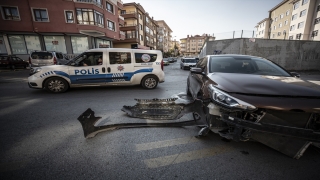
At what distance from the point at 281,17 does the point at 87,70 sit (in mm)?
62033

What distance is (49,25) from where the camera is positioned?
64.0 feet

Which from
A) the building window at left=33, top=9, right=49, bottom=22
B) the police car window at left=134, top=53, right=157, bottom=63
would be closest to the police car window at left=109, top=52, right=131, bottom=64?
the police car window at left=134, top=53, right=157, bottom=63

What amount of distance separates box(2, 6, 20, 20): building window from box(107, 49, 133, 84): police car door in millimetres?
23492

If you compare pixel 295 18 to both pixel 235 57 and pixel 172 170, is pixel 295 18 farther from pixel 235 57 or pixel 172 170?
pixel 172 170

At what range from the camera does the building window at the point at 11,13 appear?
18.8 meters

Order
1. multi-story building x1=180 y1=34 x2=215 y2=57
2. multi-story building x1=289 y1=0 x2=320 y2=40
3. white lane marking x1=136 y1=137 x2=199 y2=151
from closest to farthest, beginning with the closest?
white lane marking x1=136 y1=137 x2=199 y2=151
multi-story building x1=289 y1=0 x2=320 y2=40
multi-story building x1=180 y1=34 x2=215 y2=57

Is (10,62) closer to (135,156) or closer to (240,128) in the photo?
(135,156)

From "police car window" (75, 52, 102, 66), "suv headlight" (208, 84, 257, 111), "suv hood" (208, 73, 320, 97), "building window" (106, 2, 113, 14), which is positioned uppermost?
"building window" (106, 2, 113, 14)

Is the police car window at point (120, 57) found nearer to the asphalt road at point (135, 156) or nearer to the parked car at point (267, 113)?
the asphalt road at point (135, 156)

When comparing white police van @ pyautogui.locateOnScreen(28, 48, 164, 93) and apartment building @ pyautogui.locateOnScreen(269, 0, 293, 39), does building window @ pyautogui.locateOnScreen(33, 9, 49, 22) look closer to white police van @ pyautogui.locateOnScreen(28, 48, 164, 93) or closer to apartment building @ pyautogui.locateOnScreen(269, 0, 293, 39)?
white police van @ pyautogui.locateOnScreen(28, 48, 164, 93)

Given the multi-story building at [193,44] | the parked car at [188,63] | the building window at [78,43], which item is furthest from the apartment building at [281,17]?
the multi-story building at [193,44]

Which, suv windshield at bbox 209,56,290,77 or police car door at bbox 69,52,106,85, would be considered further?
police car door at bbox 69,52,106,85

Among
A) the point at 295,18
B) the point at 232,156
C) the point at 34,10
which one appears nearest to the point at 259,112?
the point at 232,156

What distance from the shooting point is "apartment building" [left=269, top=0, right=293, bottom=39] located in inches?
1616
